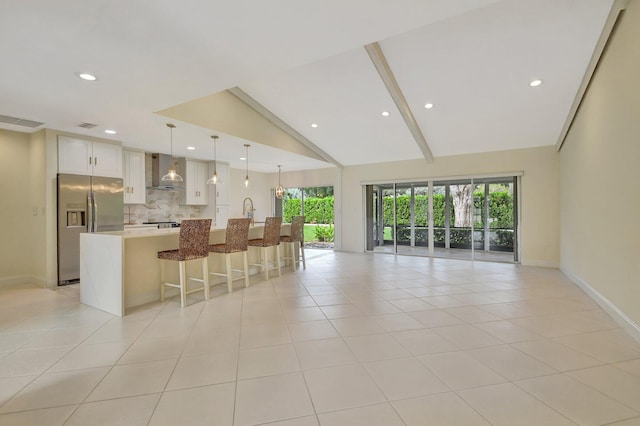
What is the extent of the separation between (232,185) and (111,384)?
6.88 meters

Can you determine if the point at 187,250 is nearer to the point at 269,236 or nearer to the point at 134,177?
the point at 269,236

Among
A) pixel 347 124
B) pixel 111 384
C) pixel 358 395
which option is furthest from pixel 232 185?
pixel 358 395

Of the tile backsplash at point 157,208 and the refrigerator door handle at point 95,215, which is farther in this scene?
the tile backsplash at point 157,208

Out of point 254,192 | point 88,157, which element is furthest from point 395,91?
point 254,192

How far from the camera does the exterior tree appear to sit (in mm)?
7117

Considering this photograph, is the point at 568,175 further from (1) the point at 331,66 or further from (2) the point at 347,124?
(1) the point at 331,66

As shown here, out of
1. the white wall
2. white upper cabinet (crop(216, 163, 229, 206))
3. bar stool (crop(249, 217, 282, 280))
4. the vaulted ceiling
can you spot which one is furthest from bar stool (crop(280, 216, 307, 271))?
the white wall

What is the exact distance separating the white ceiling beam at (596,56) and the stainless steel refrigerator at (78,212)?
7.13 metres

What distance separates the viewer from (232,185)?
8.51 metres

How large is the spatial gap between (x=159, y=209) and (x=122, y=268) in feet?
12.4

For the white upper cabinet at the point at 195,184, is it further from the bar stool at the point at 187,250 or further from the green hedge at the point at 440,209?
the green hedge at the point at 440,209

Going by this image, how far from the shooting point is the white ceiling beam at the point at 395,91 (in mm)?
3791

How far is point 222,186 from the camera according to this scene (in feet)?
25.0

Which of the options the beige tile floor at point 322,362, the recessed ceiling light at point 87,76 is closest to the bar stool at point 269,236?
the beige tile floor at point 322,362
